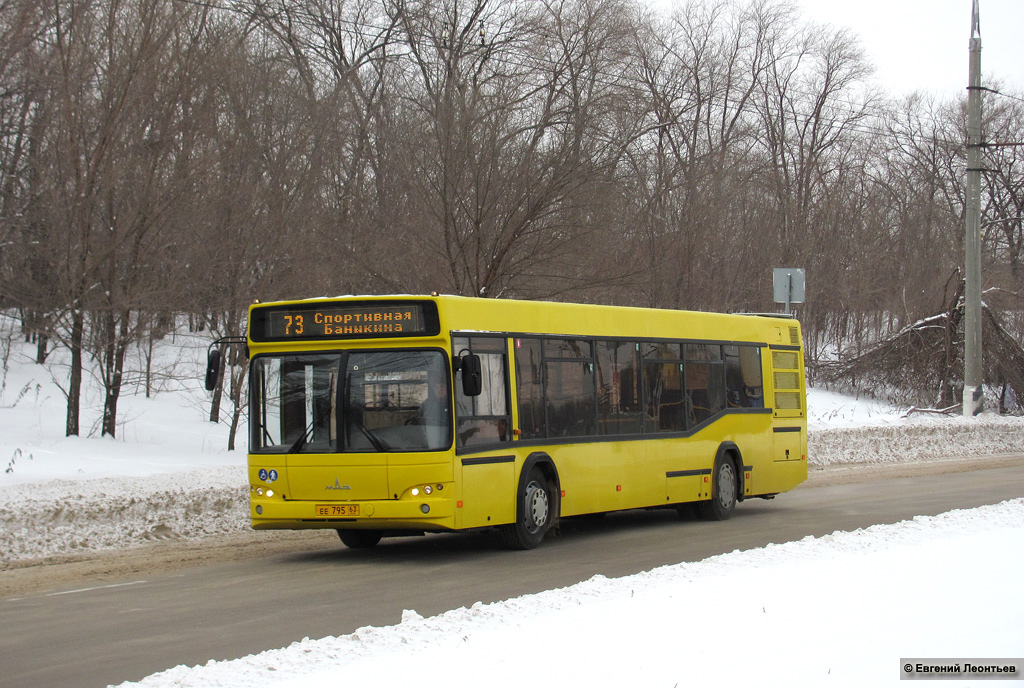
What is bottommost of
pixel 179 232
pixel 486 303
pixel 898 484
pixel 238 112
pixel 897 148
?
pixel 898 484

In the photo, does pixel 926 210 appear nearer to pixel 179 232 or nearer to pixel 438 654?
pixel 179 232

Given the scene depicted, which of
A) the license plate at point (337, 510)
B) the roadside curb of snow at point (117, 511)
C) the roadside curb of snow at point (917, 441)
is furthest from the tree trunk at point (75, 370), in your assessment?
the roadside curb of snow at point (917, 441)

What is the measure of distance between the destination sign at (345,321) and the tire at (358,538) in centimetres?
261

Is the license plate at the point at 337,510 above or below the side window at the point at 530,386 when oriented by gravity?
below

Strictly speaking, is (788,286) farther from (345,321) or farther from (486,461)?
(345,321)

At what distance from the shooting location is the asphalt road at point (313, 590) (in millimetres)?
7676

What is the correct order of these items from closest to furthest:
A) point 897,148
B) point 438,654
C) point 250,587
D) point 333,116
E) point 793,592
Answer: point 438,654 → point 793,592 → point 250,587 → point 333,116 → point 897,148

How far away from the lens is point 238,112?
21594 mm

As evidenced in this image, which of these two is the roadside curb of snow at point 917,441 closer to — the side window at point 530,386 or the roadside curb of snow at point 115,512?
the side window at point 530,386

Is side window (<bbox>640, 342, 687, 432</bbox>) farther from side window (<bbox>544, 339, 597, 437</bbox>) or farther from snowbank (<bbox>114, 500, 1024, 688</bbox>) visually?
snowbank (<bbox>114, 500, 1024, 688</bbox>)

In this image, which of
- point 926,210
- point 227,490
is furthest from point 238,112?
point 926,210

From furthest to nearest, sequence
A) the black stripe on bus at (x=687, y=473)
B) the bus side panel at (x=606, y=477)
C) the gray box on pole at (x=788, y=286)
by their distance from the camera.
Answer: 1. the gray box on pole at (x=788, y=286)
2. the black stripe on bus at (x=687, y=473)
3. the bus side panel at (x=606, y=477)

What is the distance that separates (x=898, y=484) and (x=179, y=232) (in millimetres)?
13756

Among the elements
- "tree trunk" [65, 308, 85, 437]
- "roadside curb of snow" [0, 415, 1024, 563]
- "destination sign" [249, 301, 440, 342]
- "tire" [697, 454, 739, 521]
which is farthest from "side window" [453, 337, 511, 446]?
"tree trunk" [65, 308, 85, 437]
